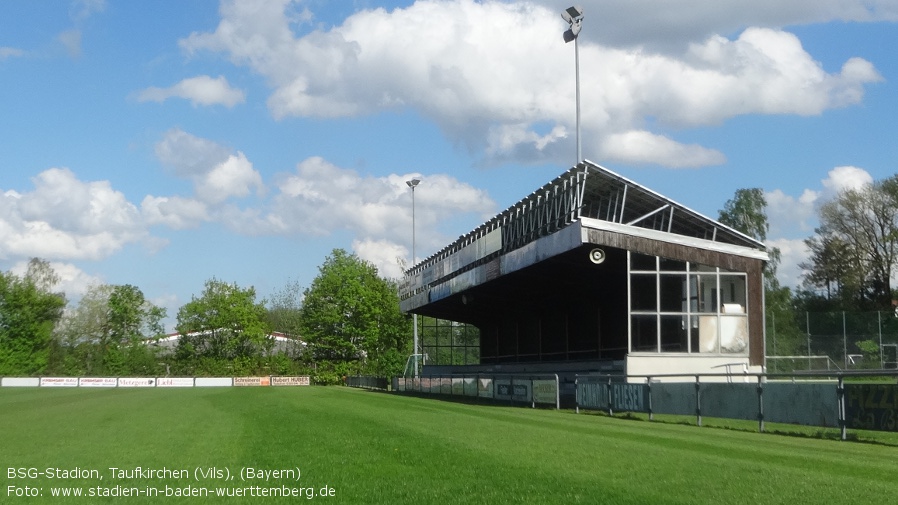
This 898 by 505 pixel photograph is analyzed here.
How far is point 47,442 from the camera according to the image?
663 inches

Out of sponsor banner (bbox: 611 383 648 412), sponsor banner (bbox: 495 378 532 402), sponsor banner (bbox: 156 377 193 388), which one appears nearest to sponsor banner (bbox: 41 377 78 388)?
sponsor banner (bbox: 156 377 193 388)

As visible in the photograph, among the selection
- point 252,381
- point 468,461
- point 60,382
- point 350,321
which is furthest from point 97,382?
point 468,461

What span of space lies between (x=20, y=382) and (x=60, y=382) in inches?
154

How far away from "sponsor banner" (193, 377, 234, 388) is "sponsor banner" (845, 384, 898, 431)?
79.7 metres

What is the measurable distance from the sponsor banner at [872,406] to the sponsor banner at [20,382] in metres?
83.5

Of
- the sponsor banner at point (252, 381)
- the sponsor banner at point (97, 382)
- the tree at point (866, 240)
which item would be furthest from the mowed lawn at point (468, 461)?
the sponsor banner at point (97, 382)

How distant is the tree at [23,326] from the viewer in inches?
3949

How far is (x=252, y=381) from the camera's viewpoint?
92562 millimetres

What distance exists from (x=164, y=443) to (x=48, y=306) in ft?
317

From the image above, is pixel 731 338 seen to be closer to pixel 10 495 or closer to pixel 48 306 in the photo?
pixel 10 495

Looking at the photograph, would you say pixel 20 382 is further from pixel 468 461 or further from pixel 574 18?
pixel 468 461

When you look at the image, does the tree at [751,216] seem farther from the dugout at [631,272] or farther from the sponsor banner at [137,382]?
the sponsor banner at [137,382]

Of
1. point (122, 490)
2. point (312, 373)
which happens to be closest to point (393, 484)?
point (122, 490)

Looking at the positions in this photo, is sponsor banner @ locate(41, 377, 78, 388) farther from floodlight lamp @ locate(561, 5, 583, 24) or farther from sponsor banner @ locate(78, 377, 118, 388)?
floodlight lamp @ locate(561, 5, 583, 24)
